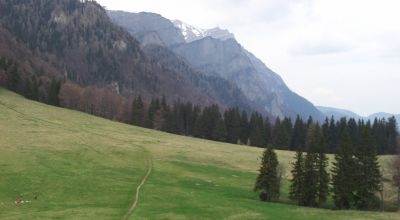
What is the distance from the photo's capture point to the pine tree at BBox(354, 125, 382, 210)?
78850mm

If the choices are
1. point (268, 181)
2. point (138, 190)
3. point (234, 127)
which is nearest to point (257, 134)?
point (234, 127)

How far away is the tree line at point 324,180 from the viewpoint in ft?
254

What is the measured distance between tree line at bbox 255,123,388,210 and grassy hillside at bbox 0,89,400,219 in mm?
5413

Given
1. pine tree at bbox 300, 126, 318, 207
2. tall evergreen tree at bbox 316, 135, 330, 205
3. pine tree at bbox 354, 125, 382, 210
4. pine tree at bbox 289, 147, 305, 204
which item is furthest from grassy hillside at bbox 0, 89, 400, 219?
pine tree at bbox 354, 125, 382, 210

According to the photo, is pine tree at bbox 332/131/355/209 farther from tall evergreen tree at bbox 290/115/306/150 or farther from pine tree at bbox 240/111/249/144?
pine tree at bbox 240/111/249/144

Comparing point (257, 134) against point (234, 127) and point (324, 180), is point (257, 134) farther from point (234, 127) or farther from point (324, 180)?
point (324, 180)

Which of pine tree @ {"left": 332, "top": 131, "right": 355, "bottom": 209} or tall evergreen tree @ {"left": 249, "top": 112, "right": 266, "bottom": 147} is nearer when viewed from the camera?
pine tree @ {"left": 332, "top": 131, "right": 355, "bottom": 209}

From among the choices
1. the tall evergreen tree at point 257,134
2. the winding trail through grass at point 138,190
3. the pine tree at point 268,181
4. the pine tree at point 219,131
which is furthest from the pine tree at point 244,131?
the pine tree at point 268,181

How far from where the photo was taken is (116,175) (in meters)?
81.9

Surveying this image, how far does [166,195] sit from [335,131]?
146 meters

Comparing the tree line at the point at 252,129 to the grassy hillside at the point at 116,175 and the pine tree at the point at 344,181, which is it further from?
the pine tree at the point at 344,181

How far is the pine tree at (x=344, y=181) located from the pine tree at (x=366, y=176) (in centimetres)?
127

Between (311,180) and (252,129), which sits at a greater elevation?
(252,129)

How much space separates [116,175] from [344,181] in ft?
140
